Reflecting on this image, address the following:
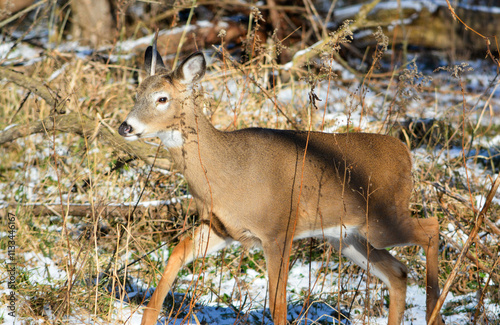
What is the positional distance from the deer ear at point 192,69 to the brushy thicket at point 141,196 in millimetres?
210

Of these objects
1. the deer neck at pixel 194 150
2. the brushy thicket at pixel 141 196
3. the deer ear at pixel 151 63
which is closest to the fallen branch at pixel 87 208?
the brushy thicket at pixel 141 196

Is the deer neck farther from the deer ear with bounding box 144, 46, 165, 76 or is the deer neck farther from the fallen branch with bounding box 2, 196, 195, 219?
the fallen branch with bounding box 2, 196, 195, 219

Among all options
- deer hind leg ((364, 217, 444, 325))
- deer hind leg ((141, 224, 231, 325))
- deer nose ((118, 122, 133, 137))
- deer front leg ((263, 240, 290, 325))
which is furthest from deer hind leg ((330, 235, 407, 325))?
deer nose ((118, 122, 133, 137))

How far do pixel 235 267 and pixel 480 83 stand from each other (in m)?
5.33

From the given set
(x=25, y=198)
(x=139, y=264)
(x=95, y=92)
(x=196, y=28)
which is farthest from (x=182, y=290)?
(x=196, y=28)

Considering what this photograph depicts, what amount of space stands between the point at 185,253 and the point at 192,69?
1.09 metres

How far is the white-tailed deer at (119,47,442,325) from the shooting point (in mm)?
3078

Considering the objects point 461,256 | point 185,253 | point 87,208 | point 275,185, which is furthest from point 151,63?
point 461,256

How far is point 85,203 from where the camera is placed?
463 centimetres

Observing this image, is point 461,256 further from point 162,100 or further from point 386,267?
point 162,100

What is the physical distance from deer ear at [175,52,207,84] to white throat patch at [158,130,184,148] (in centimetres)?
30

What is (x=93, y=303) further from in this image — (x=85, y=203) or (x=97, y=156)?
(x=97, y=156)

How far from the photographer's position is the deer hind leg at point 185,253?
10.6 ft

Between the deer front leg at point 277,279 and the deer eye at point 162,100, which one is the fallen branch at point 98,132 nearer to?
the deer eye at point 162,100
